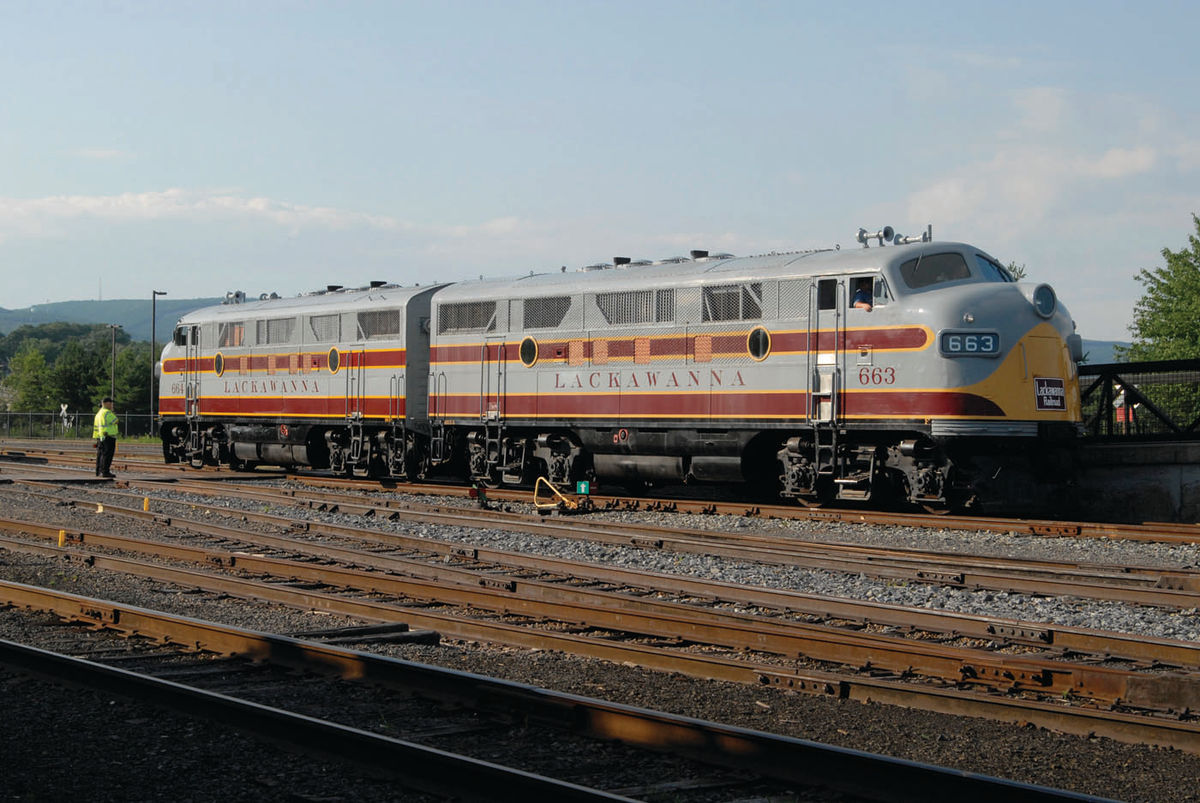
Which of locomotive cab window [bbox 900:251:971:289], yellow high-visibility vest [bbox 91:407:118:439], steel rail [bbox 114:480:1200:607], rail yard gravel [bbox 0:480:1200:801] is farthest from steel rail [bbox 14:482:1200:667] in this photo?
yellow high-visibility vest [bbox 91:407:118:439]

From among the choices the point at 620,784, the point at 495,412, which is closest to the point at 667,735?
the point at 620,784

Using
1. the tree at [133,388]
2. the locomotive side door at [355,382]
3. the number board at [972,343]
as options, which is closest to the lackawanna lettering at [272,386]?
the locomotive side door at [355,382]

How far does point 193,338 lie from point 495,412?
11941 mm

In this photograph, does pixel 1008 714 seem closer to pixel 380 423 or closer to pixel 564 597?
pixel 564 597

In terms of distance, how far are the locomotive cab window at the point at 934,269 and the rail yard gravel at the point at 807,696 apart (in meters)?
3.60

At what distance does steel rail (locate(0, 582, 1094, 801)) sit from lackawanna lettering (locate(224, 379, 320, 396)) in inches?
683

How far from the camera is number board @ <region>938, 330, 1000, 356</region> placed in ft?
53.3

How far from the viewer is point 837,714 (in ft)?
23.4

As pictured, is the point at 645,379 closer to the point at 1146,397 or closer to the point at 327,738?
the point at 1146,397

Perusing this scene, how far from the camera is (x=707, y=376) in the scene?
18.9 metres

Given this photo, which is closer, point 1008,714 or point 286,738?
point 286,738

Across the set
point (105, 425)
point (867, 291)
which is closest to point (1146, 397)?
point (867, 291)

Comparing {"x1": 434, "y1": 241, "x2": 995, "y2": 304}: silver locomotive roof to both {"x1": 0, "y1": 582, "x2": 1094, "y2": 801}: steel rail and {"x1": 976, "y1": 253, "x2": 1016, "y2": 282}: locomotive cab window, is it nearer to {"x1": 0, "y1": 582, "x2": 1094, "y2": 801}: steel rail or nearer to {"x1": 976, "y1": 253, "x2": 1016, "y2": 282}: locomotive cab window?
{"x1": 976, "y1": 253, "x2": 1016, "y2": 282}: locomotive cab window

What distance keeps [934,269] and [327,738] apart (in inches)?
516
